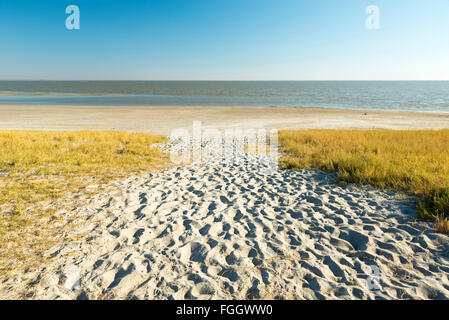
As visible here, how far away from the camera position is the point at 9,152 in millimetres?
10305

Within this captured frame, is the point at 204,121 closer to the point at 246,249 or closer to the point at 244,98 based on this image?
the point at 246,249

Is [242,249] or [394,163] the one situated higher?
[394,163]

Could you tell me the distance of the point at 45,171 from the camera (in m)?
8.21

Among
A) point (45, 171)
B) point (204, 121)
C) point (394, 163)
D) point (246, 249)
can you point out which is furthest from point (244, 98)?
point (246, 249)

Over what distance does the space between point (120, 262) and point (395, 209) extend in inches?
230

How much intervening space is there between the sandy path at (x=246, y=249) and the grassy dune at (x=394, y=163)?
0.60 meters

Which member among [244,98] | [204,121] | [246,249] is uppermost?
[244,98]

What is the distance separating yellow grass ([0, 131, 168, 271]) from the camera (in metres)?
4.50

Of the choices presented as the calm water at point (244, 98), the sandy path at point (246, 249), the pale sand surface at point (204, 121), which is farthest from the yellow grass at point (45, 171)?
the calm water at point (244, 98)

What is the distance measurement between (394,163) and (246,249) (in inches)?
283

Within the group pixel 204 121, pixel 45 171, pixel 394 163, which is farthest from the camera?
pixel 204 121

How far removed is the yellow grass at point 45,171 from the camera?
450 centimetres

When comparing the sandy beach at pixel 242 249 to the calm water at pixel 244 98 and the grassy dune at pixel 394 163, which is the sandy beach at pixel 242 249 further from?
the calm water at pixel 244 98
